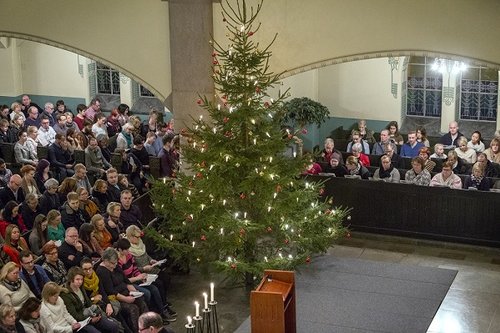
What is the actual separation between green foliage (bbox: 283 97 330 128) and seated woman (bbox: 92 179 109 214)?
6.20 m

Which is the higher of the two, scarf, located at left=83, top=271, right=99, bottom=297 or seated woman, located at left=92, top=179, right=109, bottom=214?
seated woman, located at left=92, top=179, right=109, bottom=214

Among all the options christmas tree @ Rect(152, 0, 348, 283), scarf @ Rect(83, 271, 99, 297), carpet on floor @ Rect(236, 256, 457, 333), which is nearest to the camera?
scarf @ Rect(83, 271, 99, 297)

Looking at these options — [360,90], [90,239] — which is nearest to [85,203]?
[90,239]

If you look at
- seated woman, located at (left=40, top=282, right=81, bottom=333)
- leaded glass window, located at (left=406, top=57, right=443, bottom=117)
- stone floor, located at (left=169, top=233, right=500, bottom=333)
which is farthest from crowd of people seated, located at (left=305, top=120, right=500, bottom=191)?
seated woman, located at (left=40, top=282, right=81, bottom=333)

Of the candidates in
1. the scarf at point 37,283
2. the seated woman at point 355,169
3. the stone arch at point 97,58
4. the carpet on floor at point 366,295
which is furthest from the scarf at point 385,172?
the scarf at point 37,283

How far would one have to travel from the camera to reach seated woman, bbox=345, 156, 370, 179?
47.3ft

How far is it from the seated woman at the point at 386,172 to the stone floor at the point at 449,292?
0.94 m

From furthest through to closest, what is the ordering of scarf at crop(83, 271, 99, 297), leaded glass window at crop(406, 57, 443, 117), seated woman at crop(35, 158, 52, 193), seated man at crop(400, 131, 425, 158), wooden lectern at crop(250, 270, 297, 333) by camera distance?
1. leaded glass window at crop(406, 57, 443, 117)
2. seated man at crop(400, 131, 425, 158)
3. seated woman at crop(35, 158, 52, 193)
4. scarf at crop(83, 271, 99, 297)
5. wooden lectern at crop(250, 270, 297, 333)

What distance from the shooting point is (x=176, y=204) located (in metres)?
11.7

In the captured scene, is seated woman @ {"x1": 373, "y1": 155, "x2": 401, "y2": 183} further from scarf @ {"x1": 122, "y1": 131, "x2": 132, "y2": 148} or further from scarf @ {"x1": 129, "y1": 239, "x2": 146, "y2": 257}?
scarf @ {"x1": 122, "y1": 131, "x2": 132, "y2": 148}

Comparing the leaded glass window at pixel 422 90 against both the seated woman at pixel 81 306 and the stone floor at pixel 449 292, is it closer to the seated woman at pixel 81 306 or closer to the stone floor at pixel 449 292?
the stone floor at pixel 449 292

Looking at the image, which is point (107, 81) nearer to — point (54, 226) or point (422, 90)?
point (422, 90)

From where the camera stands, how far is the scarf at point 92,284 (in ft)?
32.6

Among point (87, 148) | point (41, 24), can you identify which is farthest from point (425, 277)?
point (41, 24)
